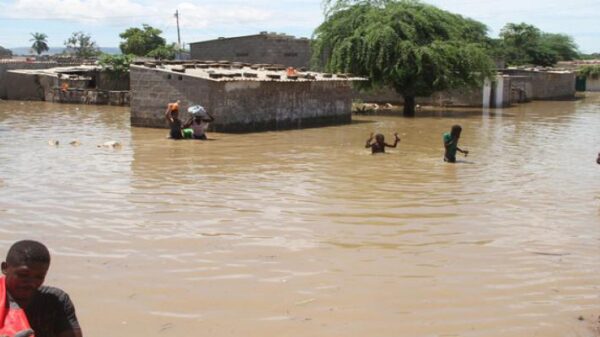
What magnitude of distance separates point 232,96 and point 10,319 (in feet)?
54.4

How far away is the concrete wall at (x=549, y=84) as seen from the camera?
40.6 meters

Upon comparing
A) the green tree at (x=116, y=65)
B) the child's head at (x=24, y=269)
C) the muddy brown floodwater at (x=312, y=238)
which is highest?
the green tree at (x=116, y=65)

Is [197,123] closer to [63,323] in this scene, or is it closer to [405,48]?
[405,48]

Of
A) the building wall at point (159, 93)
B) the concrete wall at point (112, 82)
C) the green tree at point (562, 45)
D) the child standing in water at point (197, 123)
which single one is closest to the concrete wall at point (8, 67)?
the concrete wall at point (112, 82)

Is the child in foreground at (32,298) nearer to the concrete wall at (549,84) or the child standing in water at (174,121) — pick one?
the child standing in water at (174,121)

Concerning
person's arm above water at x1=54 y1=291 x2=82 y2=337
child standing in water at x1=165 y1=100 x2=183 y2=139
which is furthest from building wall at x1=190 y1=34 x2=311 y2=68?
person's arm above water at x1=54 y1=291 x2=82 y2=337

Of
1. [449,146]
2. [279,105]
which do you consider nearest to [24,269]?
[449,146]

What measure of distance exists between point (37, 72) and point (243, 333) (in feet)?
109

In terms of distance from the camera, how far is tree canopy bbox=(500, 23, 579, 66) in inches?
2360

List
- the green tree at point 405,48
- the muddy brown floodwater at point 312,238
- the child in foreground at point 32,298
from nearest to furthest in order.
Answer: the child in foreground at point 32,298 → the muddy brown floodwater at point 312,238 → the green tree at point 405,48

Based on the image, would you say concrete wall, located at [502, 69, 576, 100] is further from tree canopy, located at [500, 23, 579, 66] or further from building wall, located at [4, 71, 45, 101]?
building wall, located at [4, 71, 45, 101]

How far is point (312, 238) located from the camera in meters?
7.12

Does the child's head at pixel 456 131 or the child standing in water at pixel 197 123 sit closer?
the child's head at pixel 456 131

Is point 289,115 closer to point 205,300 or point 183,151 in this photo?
point 183,151
